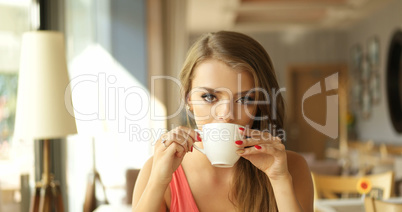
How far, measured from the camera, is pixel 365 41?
298 inches

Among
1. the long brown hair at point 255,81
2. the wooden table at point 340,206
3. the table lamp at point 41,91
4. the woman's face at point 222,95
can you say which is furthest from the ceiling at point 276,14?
the woman's face at point 222,95

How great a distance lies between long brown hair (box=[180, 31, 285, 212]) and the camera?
3.92 feet

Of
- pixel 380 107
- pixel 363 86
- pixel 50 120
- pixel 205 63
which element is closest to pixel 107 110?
pixel 50 120

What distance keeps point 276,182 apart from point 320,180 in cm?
135

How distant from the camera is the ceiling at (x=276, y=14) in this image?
649cm

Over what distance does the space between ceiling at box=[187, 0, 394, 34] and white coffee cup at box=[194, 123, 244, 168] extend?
5577 millimetres

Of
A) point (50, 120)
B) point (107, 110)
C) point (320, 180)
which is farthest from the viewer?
point (107, 110)

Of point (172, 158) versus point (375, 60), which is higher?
point (375, 60)

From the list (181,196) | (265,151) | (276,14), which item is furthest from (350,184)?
(276,14)

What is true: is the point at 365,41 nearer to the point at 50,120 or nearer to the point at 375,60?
the point at 375,60

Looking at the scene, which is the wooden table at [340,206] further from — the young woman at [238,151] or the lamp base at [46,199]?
the lamp base at [46,199]

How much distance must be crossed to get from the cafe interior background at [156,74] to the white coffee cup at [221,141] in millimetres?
602

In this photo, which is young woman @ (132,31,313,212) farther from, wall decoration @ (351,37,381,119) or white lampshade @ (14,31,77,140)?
wall decoration @ (351,37,381,119)

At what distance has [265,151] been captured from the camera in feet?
3.34
